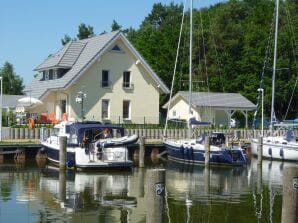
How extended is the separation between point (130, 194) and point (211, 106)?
114 feet

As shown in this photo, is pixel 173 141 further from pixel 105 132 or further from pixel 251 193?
pixel 251 193

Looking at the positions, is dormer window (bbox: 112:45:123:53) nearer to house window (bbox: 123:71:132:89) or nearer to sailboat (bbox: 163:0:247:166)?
house window (bbox: 123:71:132:89)

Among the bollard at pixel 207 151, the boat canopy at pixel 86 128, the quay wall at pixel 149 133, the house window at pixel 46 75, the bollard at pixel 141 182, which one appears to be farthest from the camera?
the house window at pixel 46 75

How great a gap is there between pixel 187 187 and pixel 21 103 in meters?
27.1

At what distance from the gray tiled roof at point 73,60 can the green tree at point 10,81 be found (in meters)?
38.6

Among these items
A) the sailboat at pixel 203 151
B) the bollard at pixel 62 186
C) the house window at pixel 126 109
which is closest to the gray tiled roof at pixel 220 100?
the house window at pixel 126 109

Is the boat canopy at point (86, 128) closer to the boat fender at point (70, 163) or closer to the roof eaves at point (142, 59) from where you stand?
the boat fender at point (70, 163)

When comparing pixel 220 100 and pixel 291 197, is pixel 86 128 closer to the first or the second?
pixel 291 197

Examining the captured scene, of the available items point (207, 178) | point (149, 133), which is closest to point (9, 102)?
point (149, 133)

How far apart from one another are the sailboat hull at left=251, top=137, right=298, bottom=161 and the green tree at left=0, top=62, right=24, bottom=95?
59765 millimetres

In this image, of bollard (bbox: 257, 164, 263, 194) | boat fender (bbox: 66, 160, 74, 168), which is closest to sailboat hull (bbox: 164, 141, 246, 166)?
bollard (bbox: 257, 164, 263, 194)

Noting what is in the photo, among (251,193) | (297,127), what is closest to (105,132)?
(251,193)

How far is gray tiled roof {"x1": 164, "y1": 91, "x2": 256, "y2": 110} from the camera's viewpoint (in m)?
60.0

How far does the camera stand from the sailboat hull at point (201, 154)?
37000 mm
